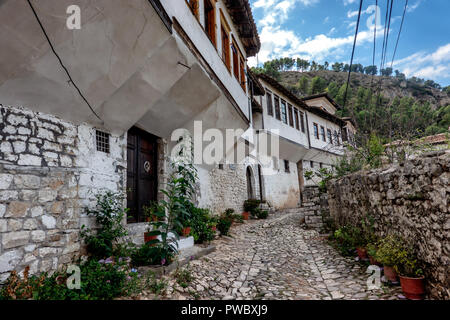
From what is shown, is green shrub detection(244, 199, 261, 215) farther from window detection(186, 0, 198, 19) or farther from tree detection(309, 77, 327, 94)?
tree detection(309, 77, 327, 94)

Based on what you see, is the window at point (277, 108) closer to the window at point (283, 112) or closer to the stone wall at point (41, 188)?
the window at point (283, 112)

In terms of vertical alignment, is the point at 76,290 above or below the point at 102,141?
below

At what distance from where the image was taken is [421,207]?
2793mm

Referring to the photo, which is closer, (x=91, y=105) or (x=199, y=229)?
(x=91, y=105)

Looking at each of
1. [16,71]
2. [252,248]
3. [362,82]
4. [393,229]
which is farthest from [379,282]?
[362,82]

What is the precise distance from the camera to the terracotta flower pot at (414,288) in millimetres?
2715

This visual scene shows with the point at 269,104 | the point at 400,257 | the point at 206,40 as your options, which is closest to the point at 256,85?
the point at 269,104

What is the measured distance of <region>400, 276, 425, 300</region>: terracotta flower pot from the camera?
8.91ft

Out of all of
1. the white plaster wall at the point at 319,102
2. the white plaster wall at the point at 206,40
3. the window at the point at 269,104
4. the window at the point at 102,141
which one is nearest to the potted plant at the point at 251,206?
the window at the point at 269,104

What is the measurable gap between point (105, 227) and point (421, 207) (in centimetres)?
441

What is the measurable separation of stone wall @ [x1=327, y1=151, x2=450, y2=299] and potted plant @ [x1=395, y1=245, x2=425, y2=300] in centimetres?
8

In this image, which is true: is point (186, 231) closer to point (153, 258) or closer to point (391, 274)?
point (153, 258)

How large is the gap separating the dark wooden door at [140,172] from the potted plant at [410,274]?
4.49 m

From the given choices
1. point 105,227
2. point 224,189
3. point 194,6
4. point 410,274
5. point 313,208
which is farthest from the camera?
point 224,189
